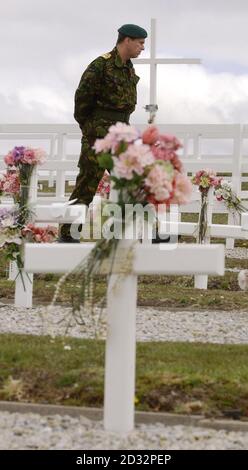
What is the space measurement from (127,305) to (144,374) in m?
0.89

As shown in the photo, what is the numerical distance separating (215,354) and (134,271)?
1.72 meters

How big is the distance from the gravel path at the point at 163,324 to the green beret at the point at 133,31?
7.47 ft

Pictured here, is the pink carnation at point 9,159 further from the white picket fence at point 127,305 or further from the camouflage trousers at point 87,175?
the white picket fence at point 127,305

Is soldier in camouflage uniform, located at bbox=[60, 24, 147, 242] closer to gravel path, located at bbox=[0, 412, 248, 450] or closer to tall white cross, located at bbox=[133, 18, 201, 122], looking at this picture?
gravel path, located at bbox=[0, 412, 248, 450]

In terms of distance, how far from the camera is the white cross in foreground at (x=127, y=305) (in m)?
4.73

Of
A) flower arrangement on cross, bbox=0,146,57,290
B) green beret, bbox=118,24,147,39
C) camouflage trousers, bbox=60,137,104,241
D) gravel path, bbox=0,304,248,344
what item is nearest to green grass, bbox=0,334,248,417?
gravel path, bbox=0,304,248,344

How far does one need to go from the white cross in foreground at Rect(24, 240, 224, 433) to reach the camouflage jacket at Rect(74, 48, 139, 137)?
4272mm

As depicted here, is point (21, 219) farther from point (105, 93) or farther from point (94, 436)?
point (94, 436)

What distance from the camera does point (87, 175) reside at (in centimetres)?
912

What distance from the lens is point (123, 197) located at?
15.6ft

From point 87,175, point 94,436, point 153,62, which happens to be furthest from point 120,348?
point 153,62

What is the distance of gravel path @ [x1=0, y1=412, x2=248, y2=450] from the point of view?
4.64m
